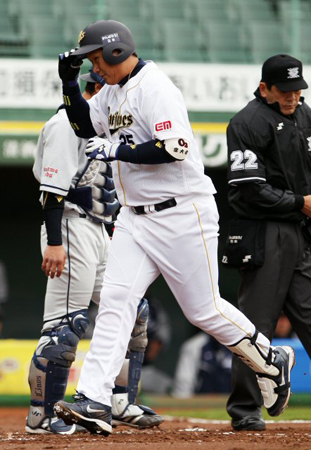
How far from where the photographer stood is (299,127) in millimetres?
5270

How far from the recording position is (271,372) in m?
4.87

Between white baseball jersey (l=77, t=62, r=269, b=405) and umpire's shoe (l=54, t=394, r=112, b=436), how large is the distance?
0.04 meters

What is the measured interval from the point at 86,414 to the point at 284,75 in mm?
2081

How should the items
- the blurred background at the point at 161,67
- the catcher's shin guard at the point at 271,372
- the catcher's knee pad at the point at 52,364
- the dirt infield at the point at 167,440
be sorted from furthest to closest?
the blurred background at the point at 161,67 → the catcher's knee pad at the point at 52,364 → the catcher's shin guard at the point at 271,372 → the dirt infield at the point at 167,440

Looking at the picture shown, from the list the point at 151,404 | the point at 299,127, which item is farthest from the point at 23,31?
the point at 299,127

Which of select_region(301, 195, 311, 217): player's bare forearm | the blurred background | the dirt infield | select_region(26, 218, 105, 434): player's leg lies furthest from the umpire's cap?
the blurred background

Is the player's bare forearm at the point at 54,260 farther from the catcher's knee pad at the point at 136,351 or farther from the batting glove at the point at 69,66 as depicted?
the batting glove at the point at 69,66

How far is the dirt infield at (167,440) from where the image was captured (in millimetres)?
4195

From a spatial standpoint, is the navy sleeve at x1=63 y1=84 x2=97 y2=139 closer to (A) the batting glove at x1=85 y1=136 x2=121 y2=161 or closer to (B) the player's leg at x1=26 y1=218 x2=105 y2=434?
(A) the batting glove at x1=85 y1=136 x2=121 y2=161

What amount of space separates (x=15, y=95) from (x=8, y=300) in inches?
127

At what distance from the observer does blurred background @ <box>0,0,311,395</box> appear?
37.2 ft

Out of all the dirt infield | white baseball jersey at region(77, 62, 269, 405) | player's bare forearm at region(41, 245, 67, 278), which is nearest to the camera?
the dirt infield

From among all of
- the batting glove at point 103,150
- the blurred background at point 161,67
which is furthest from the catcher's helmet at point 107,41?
the blurred background at point 161,67

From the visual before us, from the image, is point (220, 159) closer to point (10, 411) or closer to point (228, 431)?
point (10, 411)
